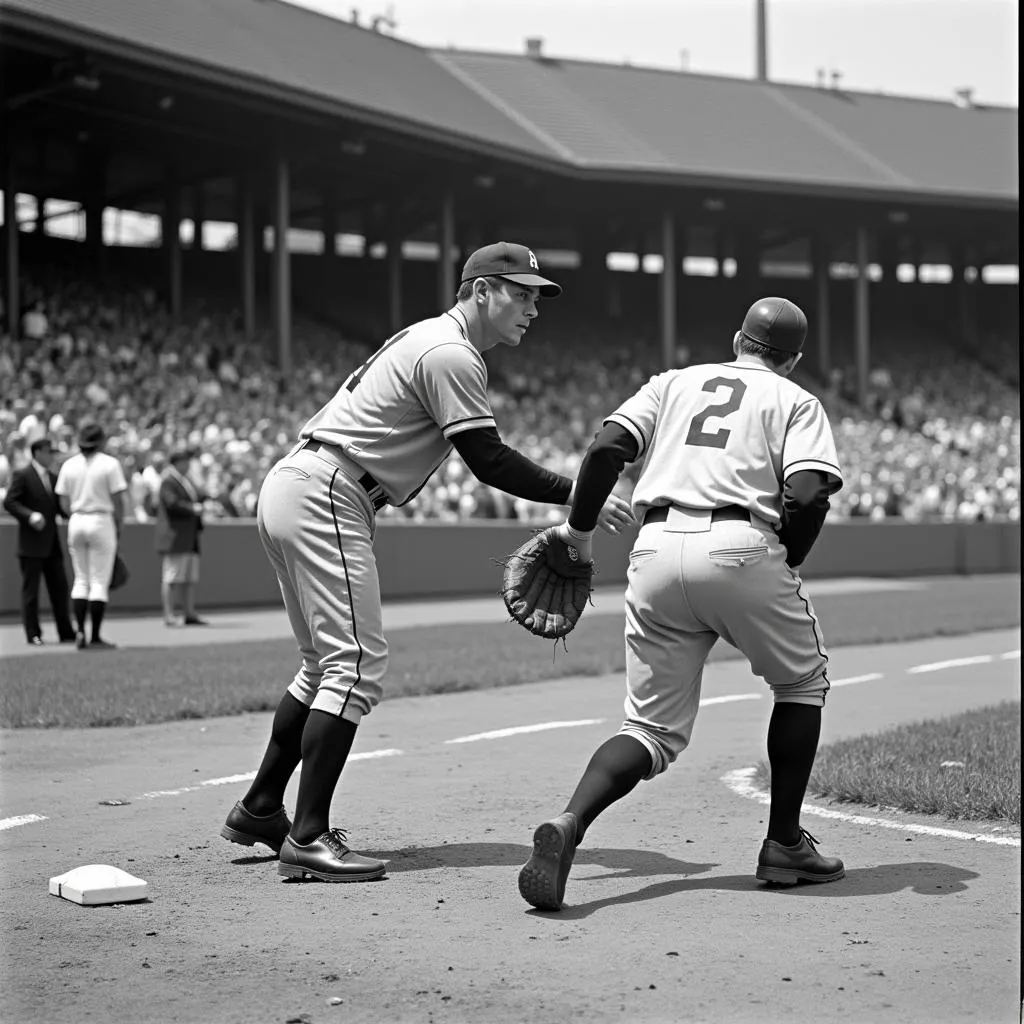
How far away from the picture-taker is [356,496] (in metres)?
5.21

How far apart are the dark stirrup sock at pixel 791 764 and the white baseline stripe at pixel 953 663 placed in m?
7.06

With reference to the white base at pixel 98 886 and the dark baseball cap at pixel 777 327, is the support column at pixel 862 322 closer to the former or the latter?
the dark baseball cap at pixel 777 327

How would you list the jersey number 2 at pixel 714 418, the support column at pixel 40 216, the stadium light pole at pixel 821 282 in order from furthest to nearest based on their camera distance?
the stadium light pole at pixel 821 282
the support column at pixel 40 216
the jersey number 2 at pixel 714 418

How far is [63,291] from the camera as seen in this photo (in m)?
29.5

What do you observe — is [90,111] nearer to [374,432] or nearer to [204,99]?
[204,99]

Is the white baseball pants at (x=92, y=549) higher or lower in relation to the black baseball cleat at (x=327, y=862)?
higher

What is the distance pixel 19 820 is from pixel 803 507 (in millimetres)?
3285

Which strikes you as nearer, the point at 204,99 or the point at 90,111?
the point at 204,99

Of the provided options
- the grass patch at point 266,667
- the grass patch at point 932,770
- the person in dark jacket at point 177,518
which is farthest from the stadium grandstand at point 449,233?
the grass patch at point 932,770

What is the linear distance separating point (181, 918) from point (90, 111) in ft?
92.3

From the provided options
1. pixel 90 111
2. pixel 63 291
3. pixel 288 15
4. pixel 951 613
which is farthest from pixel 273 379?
pixel 951 613

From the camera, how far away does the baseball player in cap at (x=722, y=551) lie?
476cm

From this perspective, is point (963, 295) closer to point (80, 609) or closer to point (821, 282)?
point (821, 282)

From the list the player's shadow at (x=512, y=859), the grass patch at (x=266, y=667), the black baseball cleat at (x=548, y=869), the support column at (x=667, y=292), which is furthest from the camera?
the support column at (x=667, y=292)
